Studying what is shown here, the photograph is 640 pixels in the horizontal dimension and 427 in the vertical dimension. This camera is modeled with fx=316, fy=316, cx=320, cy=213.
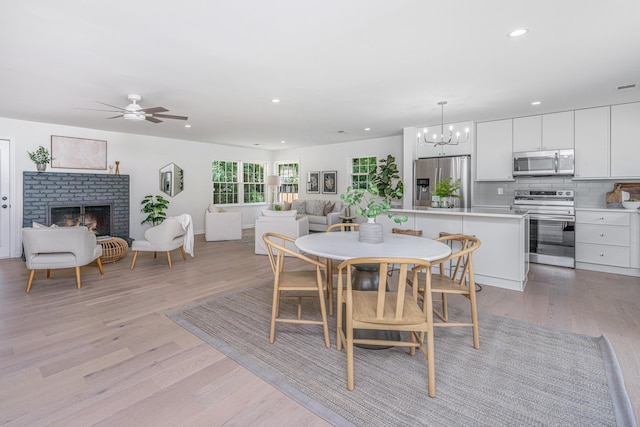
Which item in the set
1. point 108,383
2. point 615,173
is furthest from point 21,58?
point 615,173

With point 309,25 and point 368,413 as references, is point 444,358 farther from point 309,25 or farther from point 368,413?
point 309,25

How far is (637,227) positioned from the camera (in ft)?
14.0

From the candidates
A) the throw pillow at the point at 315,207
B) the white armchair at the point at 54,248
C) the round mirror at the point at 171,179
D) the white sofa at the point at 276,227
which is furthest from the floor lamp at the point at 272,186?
the white armchair at the point at 54,248

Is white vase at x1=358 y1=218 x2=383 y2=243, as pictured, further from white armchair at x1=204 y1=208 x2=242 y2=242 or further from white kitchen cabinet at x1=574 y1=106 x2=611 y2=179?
white armchair at x1=204 y1=208 x2=242 y2=242

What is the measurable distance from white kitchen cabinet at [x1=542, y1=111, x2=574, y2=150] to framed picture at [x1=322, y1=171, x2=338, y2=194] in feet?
15.5

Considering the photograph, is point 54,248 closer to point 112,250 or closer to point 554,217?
point 112,250

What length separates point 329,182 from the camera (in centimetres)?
869

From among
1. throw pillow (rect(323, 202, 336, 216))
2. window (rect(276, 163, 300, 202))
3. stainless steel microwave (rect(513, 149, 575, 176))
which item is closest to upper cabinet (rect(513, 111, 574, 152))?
stainless steel microwave (rect(513, 149, 575, 176))

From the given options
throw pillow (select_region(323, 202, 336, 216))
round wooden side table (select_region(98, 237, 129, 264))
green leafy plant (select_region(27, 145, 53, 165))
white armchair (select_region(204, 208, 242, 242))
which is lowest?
round wooden side table (select_region(98, 237, 129, 264))

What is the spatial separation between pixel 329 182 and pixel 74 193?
5.61 meters

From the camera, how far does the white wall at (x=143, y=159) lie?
5543mm

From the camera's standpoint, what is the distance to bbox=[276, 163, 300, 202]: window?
31.6ft

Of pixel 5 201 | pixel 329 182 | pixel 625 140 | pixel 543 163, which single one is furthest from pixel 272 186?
pixel 625 140

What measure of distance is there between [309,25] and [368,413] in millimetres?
2588
